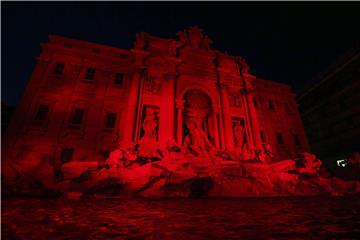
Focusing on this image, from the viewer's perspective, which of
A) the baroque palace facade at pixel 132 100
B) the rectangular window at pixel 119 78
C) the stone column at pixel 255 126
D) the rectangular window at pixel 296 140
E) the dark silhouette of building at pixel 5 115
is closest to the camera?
the baroque palace facade at pixel 132 100

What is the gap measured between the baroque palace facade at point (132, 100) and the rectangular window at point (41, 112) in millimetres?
71

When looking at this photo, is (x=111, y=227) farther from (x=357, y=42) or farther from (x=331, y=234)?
(x=357, y=42)

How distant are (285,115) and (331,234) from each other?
2675 centimetres

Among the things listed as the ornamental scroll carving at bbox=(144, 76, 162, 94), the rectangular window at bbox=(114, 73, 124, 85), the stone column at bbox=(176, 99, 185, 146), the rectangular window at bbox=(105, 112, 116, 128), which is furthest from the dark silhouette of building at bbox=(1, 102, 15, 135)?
the stone column at bbox=(176, 99, 185, 146)

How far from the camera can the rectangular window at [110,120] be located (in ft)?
57.2

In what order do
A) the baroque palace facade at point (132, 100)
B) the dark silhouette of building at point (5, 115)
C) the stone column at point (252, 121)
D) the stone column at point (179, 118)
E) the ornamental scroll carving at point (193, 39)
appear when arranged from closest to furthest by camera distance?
the stone column at point (179, 118)
the baroque palace facade at point (132, 100)
the stone column at point (252, 121)
the dark silhouette of building at point (5, 115)
the ornamental scroll carving at point (193, 39)

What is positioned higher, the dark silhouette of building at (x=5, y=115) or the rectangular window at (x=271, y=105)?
the rectangular window at (x=271, y=105)

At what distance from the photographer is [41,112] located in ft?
52.9

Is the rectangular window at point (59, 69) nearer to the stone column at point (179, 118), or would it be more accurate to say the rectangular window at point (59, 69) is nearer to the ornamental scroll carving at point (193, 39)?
the ornamental scroll carving at point (193, 39)

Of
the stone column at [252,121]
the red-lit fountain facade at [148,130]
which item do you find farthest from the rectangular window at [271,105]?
the stone column at [252,121]

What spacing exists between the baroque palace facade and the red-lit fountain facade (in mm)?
90

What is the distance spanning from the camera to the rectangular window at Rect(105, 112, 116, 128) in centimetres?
1742

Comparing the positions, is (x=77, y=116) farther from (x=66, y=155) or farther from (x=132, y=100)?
(x=132, y=100)

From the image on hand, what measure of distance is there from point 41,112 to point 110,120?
5.81 meters
